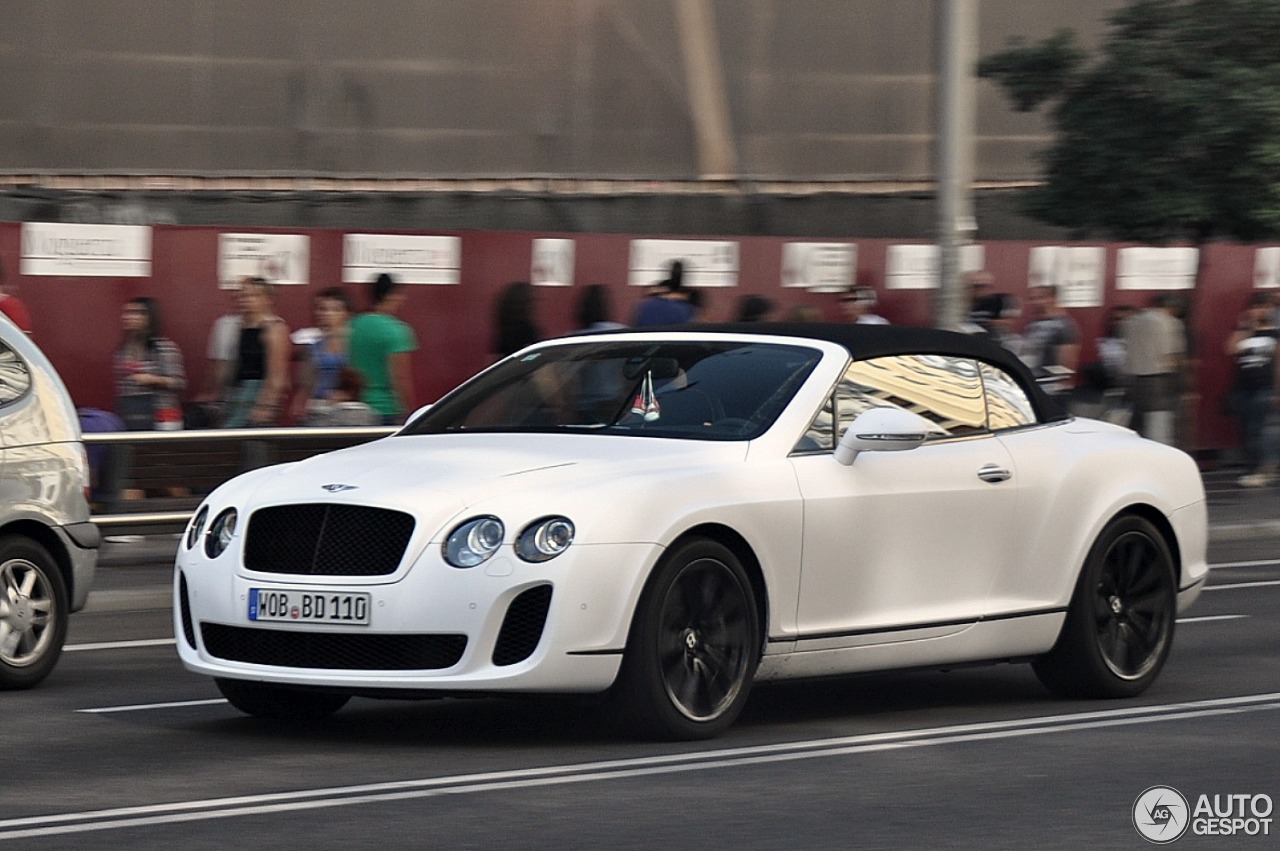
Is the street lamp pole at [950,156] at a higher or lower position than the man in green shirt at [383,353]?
higher

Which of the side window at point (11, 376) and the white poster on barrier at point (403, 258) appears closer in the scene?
the side window at point (11, 376)

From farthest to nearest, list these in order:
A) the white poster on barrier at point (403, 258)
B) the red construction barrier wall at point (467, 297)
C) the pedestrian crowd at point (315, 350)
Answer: the white poster on barrier at point (403, 258) < the red construction barrier wall at point (467, 297) < the pedestrian crowd at point (315, 350)

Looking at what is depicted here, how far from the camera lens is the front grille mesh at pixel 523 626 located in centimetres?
745

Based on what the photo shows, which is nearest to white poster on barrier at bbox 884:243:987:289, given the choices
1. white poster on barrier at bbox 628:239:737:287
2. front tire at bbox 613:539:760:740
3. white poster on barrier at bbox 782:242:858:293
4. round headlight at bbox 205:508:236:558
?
white poster on barrier at bbox 782:242:858:293

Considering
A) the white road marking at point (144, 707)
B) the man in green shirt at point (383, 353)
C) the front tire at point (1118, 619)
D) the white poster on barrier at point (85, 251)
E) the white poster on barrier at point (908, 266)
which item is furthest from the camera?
the white poster on barrier at point (908, 266)

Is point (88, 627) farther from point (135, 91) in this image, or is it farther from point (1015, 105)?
point (1015, 105)

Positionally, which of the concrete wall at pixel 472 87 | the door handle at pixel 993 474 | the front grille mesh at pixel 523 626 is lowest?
the front grille mesh at pixel 523 626

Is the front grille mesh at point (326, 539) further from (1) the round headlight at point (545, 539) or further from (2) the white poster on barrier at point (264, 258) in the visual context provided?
(2) the white poster on barrier at point (264, 258)

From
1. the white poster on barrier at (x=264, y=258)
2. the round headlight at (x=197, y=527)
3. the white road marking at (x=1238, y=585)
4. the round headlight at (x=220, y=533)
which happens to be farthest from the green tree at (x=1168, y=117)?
the round headlight at (x=220, y=533)

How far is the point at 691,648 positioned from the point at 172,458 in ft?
26.4

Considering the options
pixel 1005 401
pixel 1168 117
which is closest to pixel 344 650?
pixel 1005 401

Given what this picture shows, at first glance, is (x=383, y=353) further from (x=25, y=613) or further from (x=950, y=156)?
(x=25, y=613)

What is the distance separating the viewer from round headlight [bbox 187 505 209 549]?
26.7 ft

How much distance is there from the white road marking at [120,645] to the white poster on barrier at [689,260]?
9.77 metres
